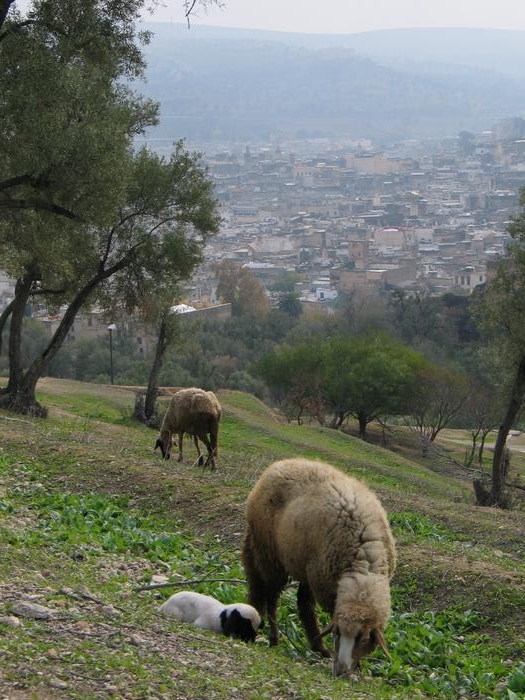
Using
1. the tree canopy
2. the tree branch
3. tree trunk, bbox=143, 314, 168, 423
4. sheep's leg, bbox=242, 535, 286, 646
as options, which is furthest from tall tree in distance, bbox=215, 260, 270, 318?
sheep's leg, bbox=242, 535, 286, 646

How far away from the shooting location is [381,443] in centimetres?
4922

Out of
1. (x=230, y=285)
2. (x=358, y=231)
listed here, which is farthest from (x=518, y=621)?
(x=358, y=231)

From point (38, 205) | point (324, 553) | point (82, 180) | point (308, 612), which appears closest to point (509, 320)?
point (82, 180)

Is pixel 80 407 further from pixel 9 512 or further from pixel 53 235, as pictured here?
pixel 9 512

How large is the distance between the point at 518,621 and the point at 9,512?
5.49 m

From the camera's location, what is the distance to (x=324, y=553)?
333 inches

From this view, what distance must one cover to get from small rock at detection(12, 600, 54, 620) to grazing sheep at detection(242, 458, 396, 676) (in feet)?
6.20

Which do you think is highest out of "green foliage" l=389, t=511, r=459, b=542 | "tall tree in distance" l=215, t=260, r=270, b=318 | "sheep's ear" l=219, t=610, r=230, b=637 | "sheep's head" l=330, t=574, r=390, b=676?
"tall tree in distance" l=215, t=260, r=270, b=318

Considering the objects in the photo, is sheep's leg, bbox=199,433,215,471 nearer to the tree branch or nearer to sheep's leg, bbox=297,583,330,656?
the tree branch

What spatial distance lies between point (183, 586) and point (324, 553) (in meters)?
2.27

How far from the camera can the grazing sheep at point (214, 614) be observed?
907 centimetres

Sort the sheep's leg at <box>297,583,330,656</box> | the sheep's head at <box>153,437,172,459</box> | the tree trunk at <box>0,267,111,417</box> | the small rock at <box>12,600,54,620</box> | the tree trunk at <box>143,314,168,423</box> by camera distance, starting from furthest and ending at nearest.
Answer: the tree trunk at <box>143,314,168,423</box> → the tree trunk at <box>0,267,111,417</box> → the sheep's head at <box>153,437,172,459</box> → the sheep's leg at <box>297,583,330,656</box> → the small rock at <box>12,600,54,620</box>

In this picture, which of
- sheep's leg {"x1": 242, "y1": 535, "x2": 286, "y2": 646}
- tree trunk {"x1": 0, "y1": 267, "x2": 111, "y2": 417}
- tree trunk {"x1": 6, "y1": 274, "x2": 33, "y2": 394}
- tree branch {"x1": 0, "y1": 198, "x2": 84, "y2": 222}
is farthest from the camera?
tree trunk {"x1": 6, "y1": 274, "x2": 33, "y2": 394}

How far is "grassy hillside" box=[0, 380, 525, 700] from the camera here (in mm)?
7402
